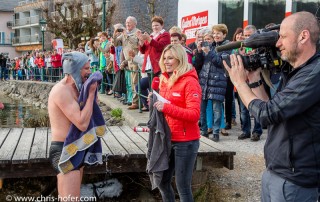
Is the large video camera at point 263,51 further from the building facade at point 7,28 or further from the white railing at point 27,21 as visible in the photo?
the building facade at point 7,28

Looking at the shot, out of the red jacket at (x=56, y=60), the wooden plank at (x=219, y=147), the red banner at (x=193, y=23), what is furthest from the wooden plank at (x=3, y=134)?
the red jacket at (x=56, y=60)

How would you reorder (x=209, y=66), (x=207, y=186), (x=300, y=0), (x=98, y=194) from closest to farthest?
(x=207, y=186), (x=98, y=194), (x=209, y=66), (x=300, y=0)

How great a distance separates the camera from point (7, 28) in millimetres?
65438

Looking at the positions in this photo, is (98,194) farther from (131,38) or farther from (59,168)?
(131,38)

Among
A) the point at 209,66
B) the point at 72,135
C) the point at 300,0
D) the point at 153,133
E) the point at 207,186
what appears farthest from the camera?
the point at 300,0

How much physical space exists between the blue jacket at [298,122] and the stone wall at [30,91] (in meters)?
16.2

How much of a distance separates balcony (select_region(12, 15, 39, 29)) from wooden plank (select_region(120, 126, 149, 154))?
56.0 metres

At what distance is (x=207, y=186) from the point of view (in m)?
4.84

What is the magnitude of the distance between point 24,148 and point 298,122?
3611mm

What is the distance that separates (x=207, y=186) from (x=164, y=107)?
5.72 feet

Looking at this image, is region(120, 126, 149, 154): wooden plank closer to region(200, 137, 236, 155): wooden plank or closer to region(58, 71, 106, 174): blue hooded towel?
region(200, 137, 236, 155): wooden plank

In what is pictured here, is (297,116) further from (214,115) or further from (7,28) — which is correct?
(7,28)

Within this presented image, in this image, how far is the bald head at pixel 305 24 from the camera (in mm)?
2157

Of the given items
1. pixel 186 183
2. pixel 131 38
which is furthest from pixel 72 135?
pixel 131 38
